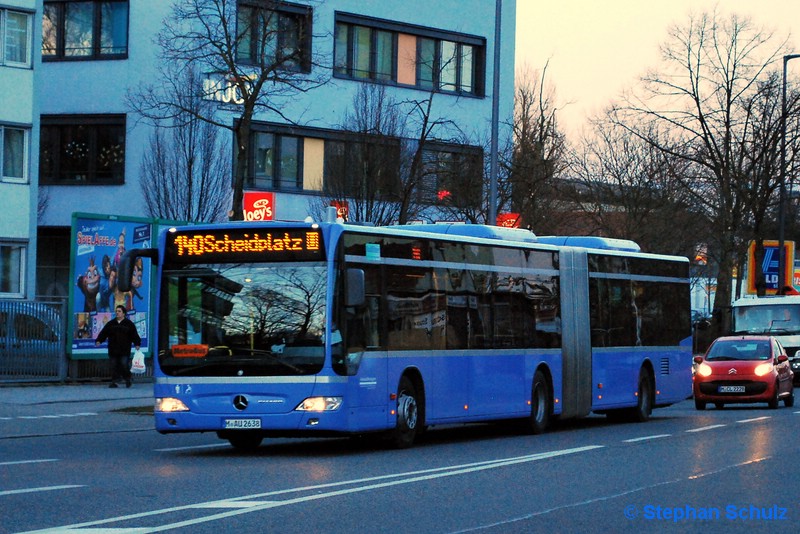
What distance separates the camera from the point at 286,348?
57.5 ft

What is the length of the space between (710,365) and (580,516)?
69.1ft

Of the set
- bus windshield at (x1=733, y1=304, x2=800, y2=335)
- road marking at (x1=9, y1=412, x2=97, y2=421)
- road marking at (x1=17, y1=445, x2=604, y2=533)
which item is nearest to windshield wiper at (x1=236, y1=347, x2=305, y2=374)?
road marking at (x1=17, y1=445, x2=604, y2=533)

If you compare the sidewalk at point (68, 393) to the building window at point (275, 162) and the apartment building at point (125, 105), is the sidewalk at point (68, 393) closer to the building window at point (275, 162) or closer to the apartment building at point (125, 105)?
the apartment building at point (125, 105)

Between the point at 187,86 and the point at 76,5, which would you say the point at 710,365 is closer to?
the point at 187,86

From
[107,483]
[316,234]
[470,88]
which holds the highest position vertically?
[470,88]

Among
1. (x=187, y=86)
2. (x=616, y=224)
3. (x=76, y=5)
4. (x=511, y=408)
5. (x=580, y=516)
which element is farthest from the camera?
(x=616, y=224)

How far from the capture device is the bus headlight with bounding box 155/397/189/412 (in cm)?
1778

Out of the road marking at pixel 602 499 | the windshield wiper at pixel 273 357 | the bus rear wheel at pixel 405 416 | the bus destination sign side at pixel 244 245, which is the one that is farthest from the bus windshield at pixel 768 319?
the windshield wiper at pixel 273 357

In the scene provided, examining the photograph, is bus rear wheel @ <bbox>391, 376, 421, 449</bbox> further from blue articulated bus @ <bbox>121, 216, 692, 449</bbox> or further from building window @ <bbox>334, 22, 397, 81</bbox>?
building window @ <bbox>334, 22, 397, 81</bbox>

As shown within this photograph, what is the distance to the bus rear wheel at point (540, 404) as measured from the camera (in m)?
22.4

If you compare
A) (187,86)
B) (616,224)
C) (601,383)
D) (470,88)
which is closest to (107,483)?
(601,383)

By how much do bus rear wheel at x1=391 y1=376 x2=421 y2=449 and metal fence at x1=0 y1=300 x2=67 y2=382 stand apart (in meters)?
16.6

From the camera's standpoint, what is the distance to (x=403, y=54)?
54.9m

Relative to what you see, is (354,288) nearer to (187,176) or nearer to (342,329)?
(342,329)
